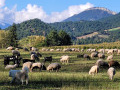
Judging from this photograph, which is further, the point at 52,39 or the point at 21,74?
the point at 52,39

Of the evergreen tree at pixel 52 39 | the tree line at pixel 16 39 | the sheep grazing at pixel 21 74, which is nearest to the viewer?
the sheep grazing at pixel 21 74

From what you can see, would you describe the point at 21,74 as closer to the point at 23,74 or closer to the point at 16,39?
the point at 23,74

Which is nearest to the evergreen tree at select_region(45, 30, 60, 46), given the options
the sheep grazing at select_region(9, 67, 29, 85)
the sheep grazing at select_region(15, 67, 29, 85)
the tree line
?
the tree line

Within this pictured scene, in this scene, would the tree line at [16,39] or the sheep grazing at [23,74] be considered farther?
the tree line at [16,39]

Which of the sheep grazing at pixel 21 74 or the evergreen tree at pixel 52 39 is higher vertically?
the evergreen tree at pixel 52 39

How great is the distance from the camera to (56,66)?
24.0 metres

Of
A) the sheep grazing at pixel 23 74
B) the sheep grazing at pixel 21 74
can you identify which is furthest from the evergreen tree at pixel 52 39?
the sheep grazing at pixel 23 74

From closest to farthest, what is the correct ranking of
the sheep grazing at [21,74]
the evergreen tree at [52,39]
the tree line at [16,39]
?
1. the sheep grazing at [21,74]
2. the tree line at [16,39]
3. the evergreen tree at [52,39]

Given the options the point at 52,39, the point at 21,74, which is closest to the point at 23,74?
the point at 21,74

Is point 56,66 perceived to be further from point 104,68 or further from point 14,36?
point 14,36

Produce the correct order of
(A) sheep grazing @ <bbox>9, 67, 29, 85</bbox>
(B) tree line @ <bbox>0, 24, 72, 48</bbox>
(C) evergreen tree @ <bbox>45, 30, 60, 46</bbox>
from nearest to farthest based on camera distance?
(A) sheep grazing @ <bbox>9, 67, 29, 85</bbox> < (B) tree line @ <bbox>0, 24, 72, 48</bbox> < (C) evergreen tree @ <bbox>45, 30, 60, 46</bbox>

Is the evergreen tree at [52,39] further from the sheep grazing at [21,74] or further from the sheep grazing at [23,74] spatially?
the sheep grazing at [23,74]

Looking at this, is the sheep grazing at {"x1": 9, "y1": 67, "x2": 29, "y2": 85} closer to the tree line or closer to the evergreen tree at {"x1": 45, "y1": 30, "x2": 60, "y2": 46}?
the tree line

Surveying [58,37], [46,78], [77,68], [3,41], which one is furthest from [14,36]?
[46,78]
